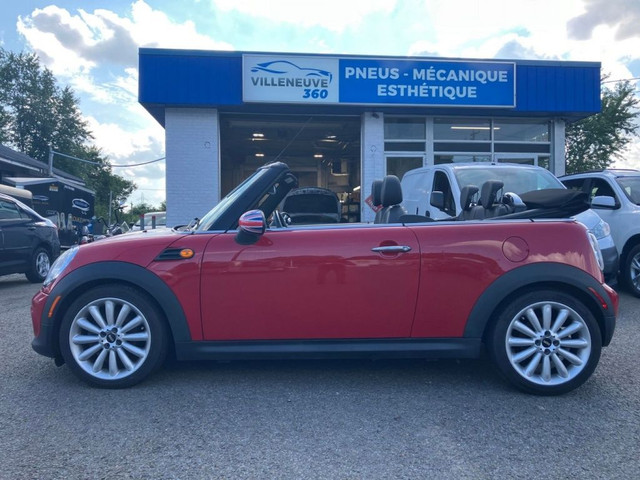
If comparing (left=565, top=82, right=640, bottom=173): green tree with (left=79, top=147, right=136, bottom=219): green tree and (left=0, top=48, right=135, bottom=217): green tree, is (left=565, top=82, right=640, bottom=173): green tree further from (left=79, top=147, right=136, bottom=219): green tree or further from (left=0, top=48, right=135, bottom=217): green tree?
(left=79, top=147, right=136, bottom=219): green tree

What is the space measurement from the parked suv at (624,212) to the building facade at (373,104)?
516cm

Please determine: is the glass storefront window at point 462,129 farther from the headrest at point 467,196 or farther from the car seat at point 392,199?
the car seat at point 392,199

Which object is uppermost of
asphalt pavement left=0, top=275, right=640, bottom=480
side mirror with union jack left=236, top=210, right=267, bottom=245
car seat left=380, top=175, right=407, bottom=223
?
car seat left=380, top=175, right=407, bottom=223

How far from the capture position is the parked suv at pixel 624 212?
7.66m

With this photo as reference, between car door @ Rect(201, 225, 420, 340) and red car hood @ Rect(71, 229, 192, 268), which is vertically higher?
red car hood @ Rect(71, 229, 192, 268)

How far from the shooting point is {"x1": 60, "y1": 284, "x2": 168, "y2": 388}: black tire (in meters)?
3.68

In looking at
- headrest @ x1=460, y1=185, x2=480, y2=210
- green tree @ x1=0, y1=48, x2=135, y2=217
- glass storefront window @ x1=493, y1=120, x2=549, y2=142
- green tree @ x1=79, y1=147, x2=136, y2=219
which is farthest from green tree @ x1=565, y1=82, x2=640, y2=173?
green tree @ x1=79, y1=147, x2=136, y2=219

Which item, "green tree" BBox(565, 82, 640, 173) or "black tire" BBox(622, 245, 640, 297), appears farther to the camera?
"green tree" BBox(565, 82, 640, 173)

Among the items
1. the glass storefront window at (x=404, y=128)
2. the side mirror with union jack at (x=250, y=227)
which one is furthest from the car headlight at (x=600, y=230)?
the glass storefront window at (x=404, y=128)

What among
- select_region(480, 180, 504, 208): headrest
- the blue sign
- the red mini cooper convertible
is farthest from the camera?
the blue sign

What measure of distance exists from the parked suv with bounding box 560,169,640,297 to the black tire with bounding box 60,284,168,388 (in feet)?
21.9

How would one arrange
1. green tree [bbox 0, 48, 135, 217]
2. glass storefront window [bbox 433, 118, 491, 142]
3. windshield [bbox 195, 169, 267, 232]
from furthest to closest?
1. green tree [bbox 0, 48, 135, 217]
2. glass storefront window [bbox 433, 118, 491, 142]
3. windshield [bbox 195, 169, 267, 232]

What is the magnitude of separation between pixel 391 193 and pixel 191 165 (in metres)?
9.07

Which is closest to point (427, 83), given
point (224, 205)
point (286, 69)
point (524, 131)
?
point (286, 69)
